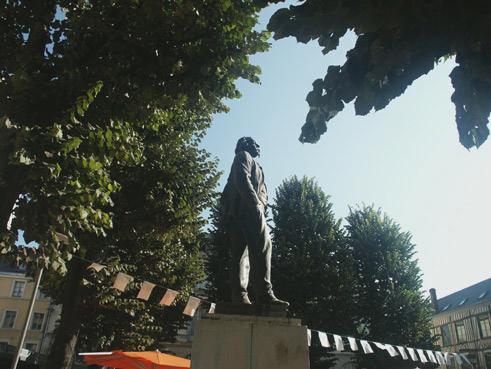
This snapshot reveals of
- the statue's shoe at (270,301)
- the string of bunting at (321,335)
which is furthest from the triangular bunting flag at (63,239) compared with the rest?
the statue's shoe at (270,301)

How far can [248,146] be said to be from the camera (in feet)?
21.5

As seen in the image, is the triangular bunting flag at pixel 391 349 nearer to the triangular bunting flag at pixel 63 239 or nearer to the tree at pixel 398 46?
the triangular bunting flag at pixel 63 239

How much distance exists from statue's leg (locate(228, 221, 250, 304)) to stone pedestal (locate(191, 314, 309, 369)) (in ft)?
2.02

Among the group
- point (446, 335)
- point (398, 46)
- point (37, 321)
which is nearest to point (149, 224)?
point (398, 46)

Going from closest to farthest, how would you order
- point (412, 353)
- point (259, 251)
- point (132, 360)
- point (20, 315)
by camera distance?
point (259, 251), point (132, 360), point (412, 353), point (20, 315)

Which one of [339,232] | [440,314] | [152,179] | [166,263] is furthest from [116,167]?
[440,314]

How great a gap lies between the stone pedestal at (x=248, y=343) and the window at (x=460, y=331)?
4364 cm

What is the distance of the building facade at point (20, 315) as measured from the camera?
149 ft

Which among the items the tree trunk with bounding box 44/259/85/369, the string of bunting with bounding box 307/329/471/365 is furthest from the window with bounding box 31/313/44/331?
the string of bunting with bounding box 307/329/471/365

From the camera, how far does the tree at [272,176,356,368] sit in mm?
20594

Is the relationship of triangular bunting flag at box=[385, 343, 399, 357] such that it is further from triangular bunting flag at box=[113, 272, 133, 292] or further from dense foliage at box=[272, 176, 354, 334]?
triangular bunting flag at box=[113, 272, 133, 292]

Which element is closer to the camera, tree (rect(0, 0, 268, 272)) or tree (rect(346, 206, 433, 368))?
tree (rect(0, 0, 268, 272))

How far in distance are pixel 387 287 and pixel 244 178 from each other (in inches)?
768

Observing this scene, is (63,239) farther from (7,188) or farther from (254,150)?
(254,150)
